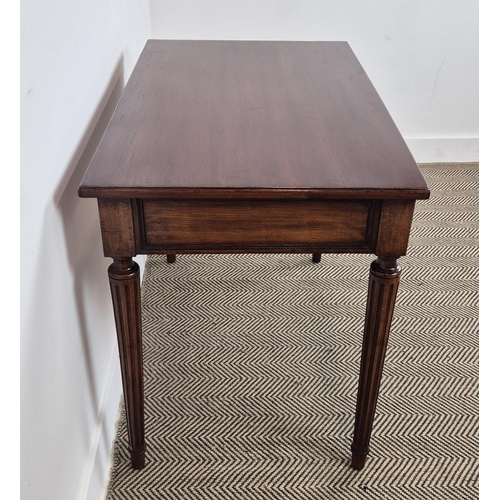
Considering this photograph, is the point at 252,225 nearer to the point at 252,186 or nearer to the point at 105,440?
the point at 252,186

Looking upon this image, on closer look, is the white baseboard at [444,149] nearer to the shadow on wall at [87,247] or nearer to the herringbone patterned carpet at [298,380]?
the herringbone patterned carpet at [298,380]

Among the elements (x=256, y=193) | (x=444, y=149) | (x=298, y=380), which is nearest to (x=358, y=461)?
(x=298, y=380)

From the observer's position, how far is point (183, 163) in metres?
1.00

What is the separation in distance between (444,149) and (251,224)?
6.14 ft

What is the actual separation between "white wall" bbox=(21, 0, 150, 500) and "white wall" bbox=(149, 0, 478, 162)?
92 centimetres

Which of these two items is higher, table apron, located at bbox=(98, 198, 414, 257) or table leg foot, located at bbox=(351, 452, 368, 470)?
table apron, located at bbox=(98, 198, 414, 257)

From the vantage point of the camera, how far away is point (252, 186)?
94 cm

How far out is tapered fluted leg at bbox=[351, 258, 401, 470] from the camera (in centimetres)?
107

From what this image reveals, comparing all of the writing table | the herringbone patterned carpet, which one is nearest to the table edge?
Answer: the writing table

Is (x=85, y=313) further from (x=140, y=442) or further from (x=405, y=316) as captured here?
(x=405, y=316)

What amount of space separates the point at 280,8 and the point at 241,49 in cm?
82

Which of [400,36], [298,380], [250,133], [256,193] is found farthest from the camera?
[400,36]

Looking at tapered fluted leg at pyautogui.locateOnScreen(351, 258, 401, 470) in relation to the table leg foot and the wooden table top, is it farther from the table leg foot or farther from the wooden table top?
the wooden table top
